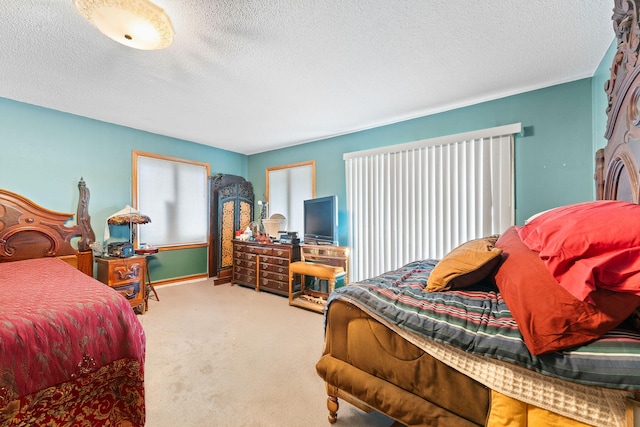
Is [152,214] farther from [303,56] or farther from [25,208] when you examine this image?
[303,56]

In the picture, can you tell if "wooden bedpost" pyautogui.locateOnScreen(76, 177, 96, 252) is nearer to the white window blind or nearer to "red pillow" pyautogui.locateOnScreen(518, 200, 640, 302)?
the white window blind

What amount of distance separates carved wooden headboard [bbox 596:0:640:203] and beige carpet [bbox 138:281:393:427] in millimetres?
1981

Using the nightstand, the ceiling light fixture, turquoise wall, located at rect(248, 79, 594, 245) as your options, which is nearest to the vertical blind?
turquoise wall, located at rect(248, 79, 594, 245)

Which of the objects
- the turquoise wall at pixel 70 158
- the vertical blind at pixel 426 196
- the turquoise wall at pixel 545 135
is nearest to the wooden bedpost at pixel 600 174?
the turquoise wall at pixel 545 135

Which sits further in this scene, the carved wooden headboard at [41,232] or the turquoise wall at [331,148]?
the carved wooden headboard at [41,232]

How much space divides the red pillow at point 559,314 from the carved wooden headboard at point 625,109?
0.85 metres

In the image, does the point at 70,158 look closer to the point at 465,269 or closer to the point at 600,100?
the point at 465,269

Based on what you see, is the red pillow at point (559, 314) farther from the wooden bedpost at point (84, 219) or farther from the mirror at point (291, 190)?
the wooden bedpost at point (84, 219)

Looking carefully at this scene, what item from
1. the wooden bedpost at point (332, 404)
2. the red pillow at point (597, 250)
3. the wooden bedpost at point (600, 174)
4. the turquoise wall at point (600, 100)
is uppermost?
the turquoise wall at point (600, 100)

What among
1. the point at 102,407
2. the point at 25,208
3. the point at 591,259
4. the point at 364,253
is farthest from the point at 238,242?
the point at 591,259

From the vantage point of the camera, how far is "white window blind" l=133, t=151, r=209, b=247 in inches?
160

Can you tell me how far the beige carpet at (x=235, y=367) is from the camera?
1.59m

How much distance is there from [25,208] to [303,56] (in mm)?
3572

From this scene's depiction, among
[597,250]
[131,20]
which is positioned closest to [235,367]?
[597,250]
